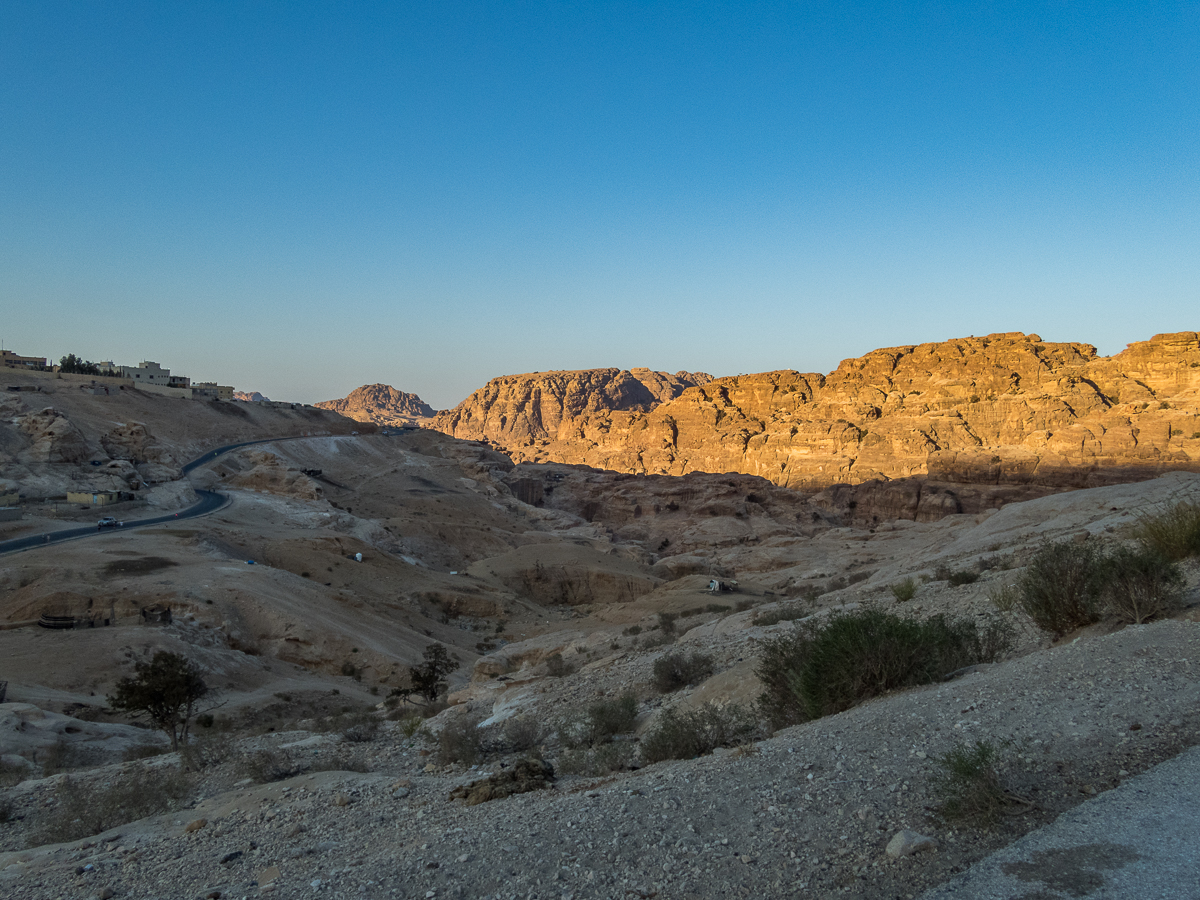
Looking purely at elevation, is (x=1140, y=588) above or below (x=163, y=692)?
above

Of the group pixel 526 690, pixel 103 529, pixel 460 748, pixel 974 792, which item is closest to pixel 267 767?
pixel 460 748

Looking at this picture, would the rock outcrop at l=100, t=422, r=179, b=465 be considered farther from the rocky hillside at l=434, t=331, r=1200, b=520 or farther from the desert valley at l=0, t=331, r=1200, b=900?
the rocky hillside at l=434, t=331, r=1200, b=520

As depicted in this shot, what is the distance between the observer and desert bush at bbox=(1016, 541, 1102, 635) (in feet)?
24.6

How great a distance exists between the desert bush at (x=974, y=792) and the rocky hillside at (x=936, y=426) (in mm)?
72448

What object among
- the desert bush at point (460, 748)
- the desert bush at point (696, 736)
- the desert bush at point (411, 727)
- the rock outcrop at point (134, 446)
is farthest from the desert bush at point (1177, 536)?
the rock outcrop at point (134, 446)

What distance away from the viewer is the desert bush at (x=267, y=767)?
27.1 ft

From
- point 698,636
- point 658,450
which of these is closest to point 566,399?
point 658,450

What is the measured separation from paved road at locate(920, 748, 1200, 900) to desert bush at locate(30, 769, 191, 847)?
7.71m

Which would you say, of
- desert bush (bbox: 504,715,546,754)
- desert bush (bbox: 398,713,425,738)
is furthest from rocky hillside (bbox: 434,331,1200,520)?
desert bush (bbox: 504,715,546,754)

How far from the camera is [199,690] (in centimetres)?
1427

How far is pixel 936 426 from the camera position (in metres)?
92.7

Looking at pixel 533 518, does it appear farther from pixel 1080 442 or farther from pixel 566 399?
pixel 566 399

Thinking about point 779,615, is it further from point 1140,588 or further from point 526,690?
point 1140,588

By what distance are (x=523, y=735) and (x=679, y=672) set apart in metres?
3.11
